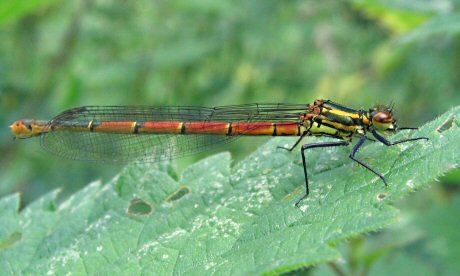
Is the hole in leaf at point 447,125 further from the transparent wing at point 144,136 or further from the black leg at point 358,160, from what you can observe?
the transparent wing at point 144,136

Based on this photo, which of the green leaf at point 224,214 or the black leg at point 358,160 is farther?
the black leg at point 358,160

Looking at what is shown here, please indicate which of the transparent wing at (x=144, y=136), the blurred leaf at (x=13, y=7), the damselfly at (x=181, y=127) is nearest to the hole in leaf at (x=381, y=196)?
the damselfly at (x=181, y=127)

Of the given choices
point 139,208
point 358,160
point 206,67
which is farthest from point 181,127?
point 206,67

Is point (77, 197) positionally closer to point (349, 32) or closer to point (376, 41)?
point (376, 41)

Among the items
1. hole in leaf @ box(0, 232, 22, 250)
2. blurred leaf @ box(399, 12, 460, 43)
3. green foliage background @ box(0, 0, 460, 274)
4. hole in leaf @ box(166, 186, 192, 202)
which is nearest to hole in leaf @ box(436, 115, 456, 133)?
blurred leaf @ box(399, 12, 460, 43)

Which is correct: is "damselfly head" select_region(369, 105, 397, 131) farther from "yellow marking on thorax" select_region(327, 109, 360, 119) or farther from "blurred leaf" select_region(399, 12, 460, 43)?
"blurred leaf" select_region(399, 12, 460, 43)

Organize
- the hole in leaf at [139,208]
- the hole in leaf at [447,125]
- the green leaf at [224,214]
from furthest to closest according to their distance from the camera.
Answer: the hole in leaf at [139,208] < the hole in leaf at [447,125] < the green leaf at [224,214]

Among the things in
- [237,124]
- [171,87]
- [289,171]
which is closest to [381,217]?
[289,171]
